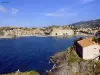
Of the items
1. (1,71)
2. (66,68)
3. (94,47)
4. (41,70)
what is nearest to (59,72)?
(66,68)

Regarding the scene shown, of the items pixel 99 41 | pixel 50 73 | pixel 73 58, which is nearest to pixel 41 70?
pixel 50 73

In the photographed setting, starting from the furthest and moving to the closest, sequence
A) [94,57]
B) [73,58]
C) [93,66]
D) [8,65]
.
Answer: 1. [8,65]
2. [73,58]
3. [94,57]
4. [93,66]

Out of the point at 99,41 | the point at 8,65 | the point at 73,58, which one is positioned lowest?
the point at 8,65

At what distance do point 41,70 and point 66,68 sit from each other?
636 inches

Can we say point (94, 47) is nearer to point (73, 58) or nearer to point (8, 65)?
point (73, 58)

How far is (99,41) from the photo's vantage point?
6062 cm

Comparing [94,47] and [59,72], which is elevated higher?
[94,47]

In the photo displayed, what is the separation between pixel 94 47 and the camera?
2184 inches

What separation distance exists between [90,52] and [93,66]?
205 inches

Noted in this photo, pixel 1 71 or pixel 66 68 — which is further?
pixel 1 71

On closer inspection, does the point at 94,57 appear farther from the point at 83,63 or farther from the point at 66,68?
the point at 66,68

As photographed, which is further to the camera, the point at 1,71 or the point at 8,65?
the point at 8,65

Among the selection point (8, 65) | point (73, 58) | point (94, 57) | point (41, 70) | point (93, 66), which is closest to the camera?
point (93, 66)

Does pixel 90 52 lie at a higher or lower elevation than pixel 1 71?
higher
